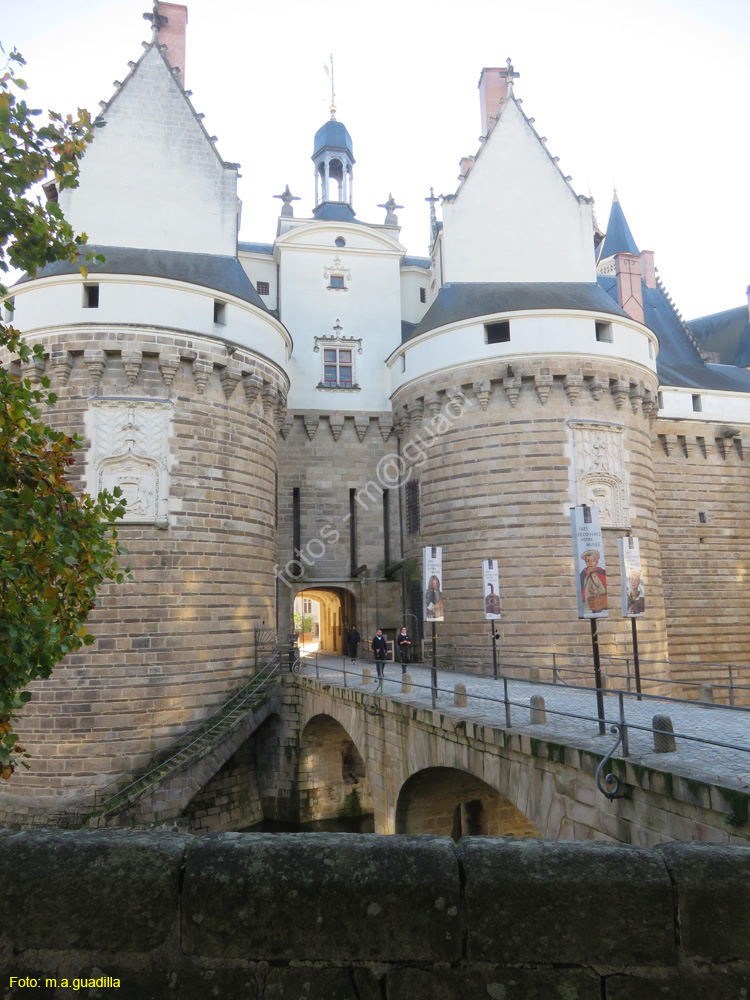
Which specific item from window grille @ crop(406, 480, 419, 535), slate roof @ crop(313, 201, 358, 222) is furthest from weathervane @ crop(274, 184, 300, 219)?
window grille @ crop(406, 480, 419, 535)

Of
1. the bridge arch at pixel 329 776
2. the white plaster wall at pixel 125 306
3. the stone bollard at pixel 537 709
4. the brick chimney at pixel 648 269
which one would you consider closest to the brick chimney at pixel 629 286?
the brick chimney at pixel 648 269

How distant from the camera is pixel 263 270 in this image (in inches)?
1019

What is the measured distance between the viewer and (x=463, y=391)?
69.0 feet

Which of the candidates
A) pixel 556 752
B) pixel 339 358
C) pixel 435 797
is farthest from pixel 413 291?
pixel 556 752

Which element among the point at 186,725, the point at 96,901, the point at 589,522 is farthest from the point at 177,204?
the point at 96,901

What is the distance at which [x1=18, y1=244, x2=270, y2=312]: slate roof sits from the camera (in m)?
18.5

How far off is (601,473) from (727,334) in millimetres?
17347

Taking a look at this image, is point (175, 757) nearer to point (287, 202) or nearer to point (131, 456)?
point (131, 456)

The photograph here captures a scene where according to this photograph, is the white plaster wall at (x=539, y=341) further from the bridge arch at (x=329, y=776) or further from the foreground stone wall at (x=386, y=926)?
the foreground stone wall at (x=386, y=926)

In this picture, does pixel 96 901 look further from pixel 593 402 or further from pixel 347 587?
pixel 347 587

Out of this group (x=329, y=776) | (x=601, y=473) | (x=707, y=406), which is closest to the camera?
(x=329, y=776)

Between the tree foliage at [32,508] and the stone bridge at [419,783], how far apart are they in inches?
211

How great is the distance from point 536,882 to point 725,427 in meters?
27.4

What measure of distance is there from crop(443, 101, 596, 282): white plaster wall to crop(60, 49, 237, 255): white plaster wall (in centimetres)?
766
